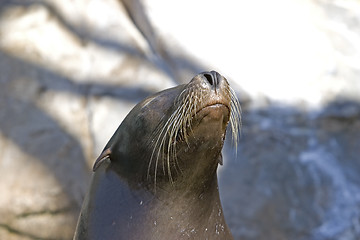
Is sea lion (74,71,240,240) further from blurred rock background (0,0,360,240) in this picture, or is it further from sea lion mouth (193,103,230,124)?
blurred rock background (0,0,360,240)

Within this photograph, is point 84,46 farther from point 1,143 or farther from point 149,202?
point 149,202

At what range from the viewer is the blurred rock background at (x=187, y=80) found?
4691 millimetres

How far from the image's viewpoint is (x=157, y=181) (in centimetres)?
284

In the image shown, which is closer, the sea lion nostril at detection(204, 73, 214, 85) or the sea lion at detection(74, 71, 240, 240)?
the sea lion nostril at detection(204, 73, 214, 85)

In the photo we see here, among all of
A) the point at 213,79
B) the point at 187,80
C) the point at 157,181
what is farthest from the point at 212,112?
the point at 187,80

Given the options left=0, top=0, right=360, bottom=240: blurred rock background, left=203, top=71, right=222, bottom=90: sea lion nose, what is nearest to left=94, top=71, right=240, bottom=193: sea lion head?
left=203, top=71, right=222, bottom=90: sea lion nose

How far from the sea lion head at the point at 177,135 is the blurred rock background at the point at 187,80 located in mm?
1772

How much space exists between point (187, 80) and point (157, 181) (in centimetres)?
243

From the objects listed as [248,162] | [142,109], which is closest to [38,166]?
[248,162]

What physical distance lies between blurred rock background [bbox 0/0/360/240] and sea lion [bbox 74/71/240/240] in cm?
174

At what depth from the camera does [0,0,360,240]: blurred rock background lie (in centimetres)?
469

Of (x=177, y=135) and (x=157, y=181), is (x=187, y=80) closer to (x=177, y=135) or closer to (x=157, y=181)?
(x=157, y=181)

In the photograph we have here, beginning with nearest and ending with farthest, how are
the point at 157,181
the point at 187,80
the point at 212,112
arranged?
1. the point at 212,112
2. the point at 157,181
3. the point at 187,80

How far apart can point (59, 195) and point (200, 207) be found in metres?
1.99
